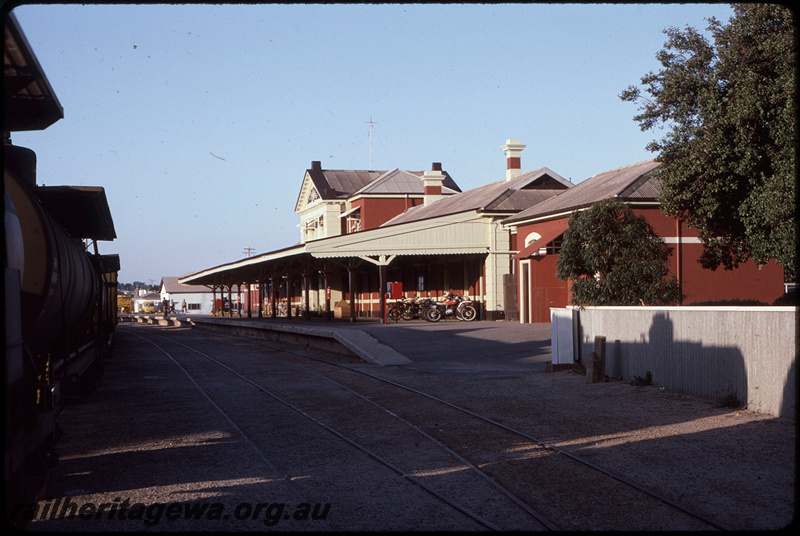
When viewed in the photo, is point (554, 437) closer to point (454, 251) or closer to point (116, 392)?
point (116, 392)

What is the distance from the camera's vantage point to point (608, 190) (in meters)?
25.3

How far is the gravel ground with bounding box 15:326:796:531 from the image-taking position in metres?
5.97

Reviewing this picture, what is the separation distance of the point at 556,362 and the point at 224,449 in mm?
9005

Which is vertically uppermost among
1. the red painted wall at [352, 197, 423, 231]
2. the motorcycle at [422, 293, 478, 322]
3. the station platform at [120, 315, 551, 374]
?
the red painted wall at [352, 197, 423, 231]

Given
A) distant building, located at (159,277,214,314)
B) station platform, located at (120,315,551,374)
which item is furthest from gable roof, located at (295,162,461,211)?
distant building, located at (159,277,214,314)

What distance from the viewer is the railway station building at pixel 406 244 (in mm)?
31797

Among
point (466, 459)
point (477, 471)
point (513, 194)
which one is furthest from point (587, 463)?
point (513, 194)

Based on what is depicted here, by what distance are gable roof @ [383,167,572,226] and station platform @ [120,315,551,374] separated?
6113 millimetres

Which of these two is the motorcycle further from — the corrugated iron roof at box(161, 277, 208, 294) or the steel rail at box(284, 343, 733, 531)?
the corrugated iron roof at box(161, 277, 208, 294)

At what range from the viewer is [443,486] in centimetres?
690

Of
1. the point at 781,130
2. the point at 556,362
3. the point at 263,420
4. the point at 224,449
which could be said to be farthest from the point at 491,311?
the point at 224,449

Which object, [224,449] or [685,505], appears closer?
[685,505]

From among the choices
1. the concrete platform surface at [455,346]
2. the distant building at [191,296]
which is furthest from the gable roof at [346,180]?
the distant building at [191,296]

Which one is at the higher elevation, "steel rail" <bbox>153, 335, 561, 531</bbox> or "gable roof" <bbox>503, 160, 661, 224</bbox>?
"gable roof" <bbox>503, 160, 661, 224</bbox>
